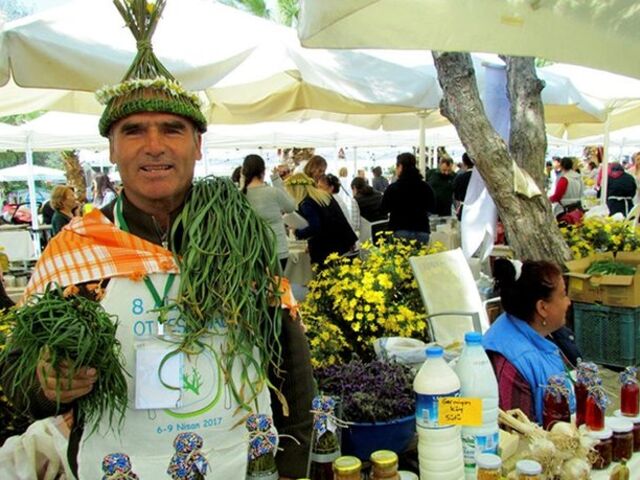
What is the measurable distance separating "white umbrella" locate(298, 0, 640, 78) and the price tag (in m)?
1.06

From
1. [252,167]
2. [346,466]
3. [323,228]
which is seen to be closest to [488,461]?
[346,466]

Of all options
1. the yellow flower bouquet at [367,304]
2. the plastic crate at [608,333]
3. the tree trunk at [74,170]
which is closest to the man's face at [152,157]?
the yellow flower bouquet at [367,304]

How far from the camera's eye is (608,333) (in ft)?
15.2

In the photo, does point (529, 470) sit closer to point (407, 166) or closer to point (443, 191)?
point (407, 166)

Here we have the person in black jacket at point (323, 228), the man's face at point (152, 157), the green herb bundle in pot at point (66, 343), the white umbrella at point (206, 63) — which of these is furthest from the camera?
the person in black jacket at point (323, 228)

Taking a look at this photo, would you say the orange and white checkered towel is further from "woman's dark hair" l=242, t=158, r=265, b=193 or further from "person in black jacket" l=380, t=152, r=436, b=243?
"person in black jacket" l=380, t=152, r=436, b=243

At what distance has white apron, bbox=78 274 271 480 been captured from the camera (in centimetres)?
138

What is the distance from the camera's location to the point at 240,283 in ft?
4.52

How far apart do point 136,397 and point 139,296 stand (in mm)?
227

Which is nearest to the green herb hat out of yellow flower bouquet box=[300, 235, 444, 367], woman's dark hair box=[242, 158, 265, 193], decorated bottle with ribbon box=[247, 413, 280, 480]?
decorated bottle with ribbon box=[247, 413, 280, 480]

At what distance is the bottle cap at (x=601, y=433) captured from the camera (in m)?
1.90

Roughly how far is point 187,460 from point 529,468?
33.4 inches

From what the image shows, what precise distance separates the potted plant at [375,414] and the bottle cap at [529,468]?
489 millimetres

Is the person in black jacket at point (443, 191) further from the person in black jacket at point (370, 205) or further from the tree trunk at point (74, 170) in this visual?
the tree trunk at point (74, 170)
